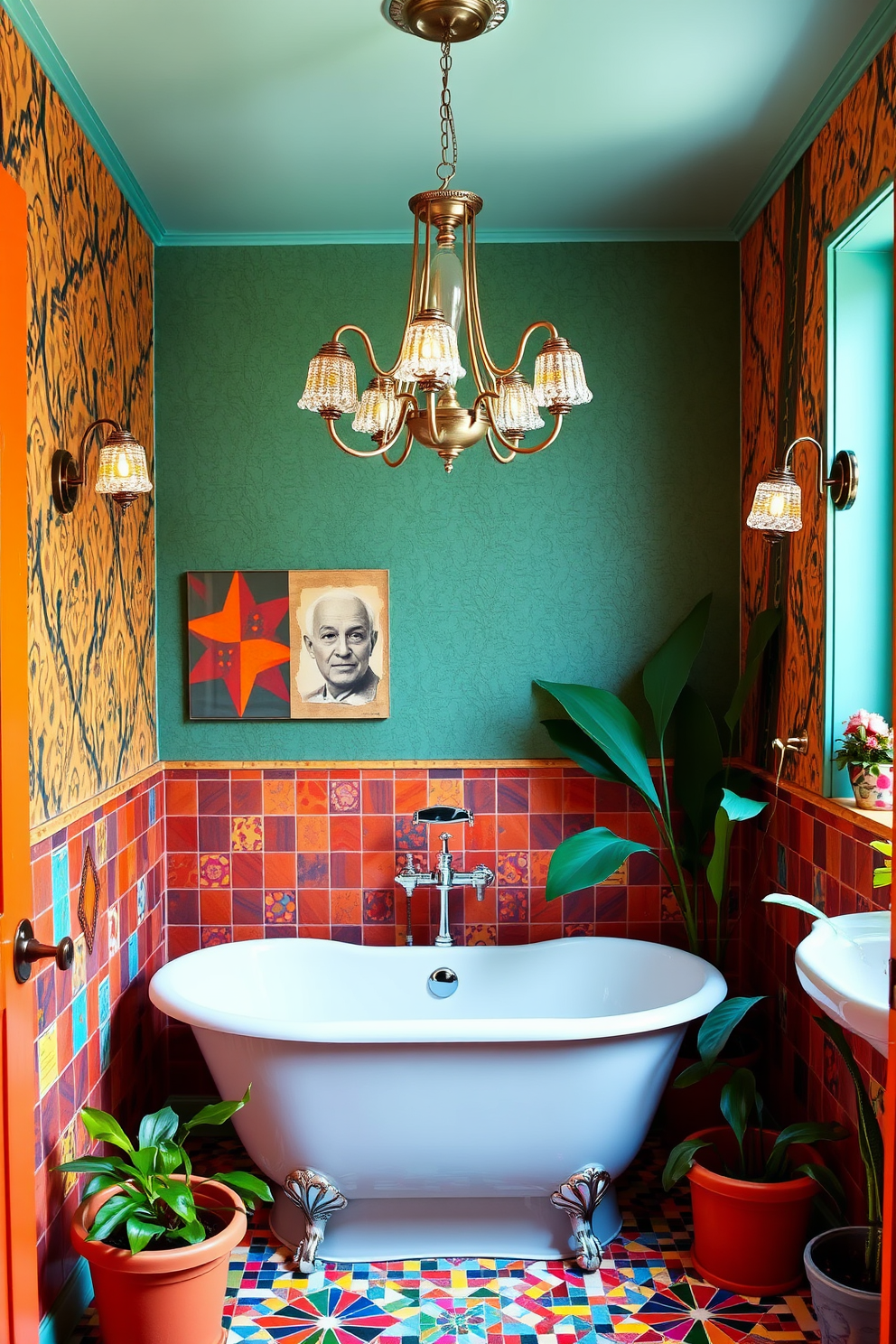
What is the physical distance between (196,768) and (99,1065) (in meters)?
0.97

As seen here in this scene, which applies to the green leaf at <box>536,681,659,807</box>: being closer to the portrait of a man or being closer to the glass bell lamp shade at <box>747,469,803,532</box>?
the portrait of a man

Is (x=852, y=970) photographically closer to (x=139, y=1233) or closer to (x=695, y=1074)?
(x=695, y=1074)

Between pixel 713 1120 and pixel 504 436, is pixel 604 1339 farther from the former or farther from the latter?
pixel 504 436

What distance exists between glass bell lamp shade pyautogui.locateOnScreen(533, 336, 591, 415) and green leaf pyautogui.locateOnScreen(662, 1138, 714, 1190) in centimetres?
172

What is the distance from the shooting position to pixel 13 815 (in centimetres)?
174

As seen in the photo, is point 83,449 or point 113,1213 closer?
point 113,1213

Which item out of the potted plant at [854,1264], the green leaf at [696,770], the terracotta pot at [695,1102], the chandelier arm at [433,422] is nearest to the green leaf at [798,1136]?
the potted plant at [854,1264]

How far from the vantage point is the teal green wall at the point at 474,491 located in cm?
321

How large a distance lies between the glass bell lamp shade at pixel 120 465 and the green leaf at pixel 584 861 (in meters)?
1.43

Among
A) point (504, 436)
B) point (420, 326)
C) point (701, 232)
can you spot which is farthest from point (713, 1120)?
point (701, 232)

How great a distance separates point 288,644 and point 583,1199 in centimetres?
175

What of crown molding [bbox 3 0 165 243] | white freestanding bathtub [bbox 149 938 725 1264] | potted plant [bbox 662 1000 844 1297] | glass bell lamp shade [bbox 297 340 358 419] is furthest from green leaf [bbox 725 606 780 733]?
crown molding [bbox 3 0 165 243]

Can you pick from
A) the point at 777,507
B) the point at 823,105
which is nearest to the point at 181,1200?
the point at 777,507

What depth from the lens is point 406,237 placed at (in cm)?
317
